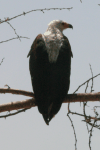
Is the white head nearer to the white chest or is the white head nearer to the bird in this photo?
the white chest

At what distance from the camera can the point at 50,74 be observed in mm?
2709

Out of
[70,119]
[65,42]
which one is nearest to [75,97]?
[70,119]

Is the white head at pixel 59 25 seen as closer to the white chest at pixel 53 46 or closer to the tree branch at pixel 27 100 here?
the white chest at pixel 53 46

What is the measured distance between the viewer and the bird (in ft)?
8.82

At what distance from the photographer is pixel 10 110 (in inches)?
95.3

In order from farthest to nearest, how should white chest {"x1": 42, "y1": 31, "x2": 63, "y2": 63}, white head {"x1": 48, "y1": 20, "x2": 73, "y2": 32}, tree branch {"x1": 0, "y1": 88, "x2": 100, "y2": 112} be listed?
white head {"x1": 48, "y1": 20, "x2": 73, "y2": 32}
white chest {"x1": 42, "y1": 31, "x2": 63, "y2": 63}
tree branch {"x1": 0, "y1": 88, "x2": 100, "y2": 112}

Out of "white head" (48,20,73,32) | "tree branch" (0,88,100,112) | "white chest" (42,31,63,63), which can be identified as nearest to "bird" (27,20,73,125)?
"white chest" (42,31,63,63)

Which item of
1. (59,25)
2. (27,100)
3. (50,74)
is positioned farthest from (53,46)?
(59,25)

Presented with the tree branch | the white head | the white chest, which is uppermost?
the white head

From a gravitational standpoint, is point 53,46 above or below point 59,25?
below

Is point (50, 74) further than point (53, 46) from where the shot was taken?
No

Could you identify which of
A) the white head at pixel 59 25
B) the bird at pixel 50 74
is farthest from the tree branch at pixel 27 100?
the white head at pixel 59 25

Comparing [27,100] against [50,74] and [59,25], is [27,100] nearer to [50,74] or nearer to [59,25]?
[50,74]

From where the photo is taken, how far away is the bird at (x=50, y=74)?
2689 mm
